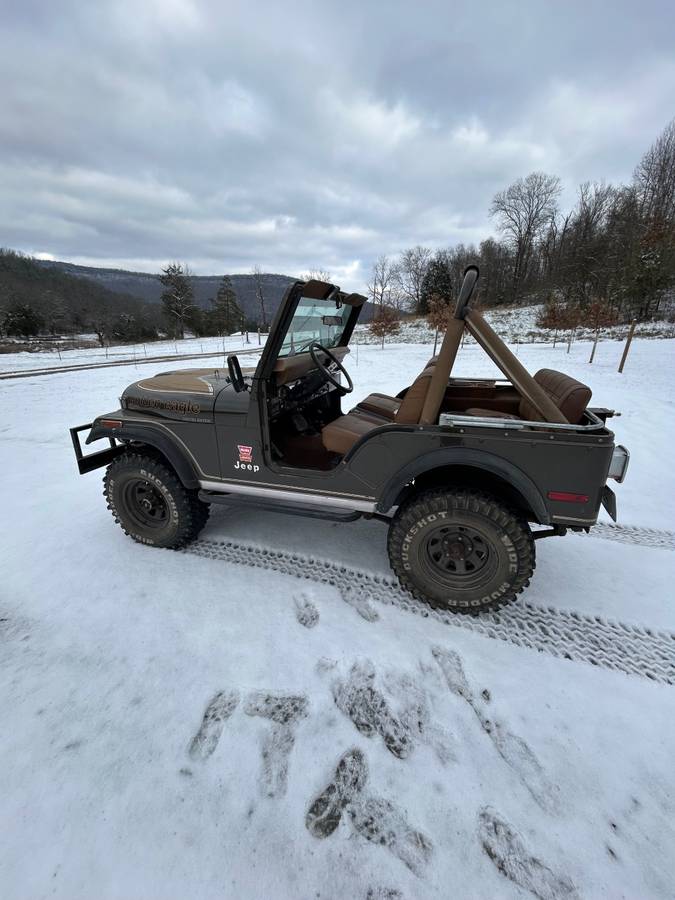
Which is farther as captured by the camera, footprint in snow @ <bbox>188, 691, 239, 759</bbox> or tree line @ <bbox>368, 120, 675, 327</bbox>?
tree line @ <bbox>368, 120, 675, 327</bbox>

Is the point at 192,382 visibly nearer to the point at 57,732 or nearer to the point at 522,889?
the point at 57,732

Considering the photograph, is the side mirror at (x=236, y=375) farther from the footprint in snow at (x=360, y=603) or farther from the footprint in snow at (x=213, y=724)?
the footprint in snow at (x=213, y=724)

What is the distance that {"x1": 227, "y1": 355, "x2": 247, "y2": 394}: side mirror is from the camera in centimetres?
230

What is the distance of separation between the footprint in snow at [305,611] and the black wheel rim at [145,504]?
130cm

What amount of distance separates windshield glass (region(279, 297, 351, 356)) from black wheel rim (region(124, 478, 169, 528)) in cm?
151

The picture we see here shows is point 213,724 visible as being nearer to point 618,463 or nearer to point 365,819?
point 365,819

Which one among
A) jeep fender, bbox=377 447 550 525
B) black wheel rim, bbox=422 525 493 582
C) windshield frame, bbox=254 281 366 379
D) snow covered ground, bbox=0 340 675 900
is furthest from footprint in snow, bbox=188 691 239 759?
windshield frame, bbox=254 281 366 379

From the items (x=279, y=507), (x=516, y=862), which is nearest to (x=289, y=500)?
(x=279, y=507)

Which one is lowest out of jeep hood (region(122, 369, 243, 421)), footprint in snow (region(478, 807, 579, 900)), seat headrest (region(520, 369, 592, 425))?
footprint in snow (region(478, 807, 579, 900))

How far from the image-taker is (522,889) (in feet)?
4.02

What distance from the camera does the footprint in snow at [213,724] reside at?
1604 mm

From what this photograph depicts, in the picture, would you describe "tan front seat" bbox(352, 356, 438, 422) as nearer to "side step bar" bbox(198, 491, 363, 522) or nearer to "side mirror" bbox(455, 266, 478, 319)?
"side step bar" bbox(198, 491, 363, 522)

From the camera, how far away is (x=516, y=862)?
1.29 metres

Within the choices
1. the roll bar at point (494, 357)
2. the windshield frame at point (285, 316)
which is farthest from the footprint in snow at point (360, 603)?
the windshield frame at point (285, 316)
